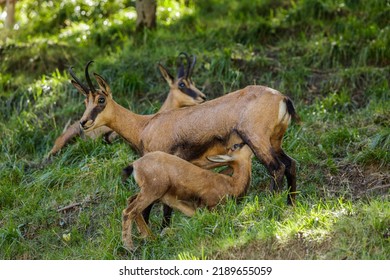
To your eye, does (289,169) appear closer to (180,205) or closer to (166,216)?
(180,205)

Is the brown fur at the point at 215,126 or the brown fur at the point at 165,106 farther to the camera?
the brown fur at the point at 165,106

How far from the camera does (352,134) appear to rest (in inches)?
437

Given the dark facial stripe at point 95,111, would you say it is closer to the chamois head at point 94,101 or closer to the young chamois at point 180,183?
the chamois head at point 94,101

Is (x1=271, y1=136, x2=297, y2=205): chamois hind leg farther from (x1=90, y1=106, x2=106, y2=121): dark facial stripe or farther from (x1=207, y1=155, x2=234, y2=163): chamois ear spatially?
(x1=90, y1=106, x2=106, y2=121): dark facial stripe

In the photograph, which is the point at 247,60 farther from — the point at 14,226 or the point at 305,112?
the point at 14,226

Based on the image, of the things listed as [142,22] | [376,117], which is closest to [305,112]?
[376,117]

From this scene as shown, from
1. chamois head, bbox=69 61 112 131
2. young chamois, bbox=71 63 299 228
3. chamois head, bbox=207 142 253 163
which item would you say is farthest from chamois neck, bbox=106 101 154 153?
chamois head, bbox=207 142 253 163

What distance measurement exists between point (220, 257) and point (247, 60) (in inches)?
221

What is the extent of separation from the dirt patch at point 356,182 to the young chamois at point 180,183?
110 cm

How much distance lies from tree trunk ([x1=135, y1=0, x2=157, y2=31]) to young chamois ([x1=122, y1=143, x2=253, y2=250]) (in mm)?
5790

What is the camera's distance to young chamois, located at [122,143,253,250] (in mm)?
9000

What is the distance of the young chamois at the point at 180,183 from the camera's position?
900 centimetres

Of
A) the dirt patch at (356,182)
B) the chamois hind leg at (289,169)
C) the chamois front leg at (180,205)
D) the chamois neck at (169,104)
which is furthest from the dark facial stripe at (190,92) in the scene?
the chamois front leg at (180,205)

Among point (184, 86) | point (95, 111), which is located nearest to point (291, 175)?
point (95, 111)
